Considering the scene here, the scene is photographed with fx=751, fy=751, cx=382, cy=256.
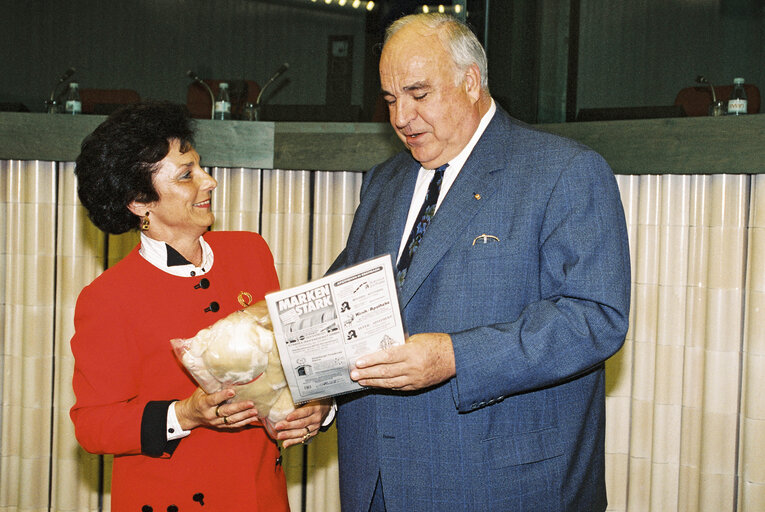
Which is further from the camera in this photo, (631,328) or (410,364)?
(631,328)

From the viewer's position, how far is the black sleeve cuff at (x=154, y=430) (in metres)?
1.76

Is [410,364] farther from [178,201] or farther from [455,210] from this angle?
[178,201]

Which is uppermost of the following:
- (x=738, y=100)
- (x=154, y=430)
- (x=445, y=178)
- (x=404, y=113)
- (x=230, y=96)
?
(x=230, y=96)

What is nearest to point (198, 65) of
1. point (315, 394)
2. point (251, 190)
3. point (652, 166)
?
point (251, 190)

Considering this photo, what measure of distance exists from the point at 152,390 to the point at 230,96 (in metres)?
3.00

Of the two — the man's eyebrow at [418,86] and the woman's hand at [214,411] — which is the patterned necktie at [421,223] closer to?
the man's eyebrow at [418,86]

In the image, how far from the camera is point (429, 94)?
178cm

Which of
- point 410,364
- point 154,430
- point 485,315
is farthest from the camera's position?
point 154,430

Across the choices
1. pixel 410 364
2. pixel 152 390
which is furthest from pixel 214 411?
pixel 410 364

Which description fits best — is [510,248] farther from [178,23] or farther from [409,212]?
[178,23]

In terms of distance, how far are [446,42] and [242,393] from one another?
94 cm

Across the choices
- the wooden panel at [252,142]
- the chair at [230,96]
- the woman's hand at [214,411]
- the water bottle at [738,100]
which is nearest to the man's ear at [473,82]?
the woman's hand at [214,411]

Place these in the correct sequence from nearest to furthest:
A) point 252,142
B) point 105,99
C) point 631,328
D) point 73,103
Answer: point 631,328 < point 252,142 < point 73,103 < point 105,99

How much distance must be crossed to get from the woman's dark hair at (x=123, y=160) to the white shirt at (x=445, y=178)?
66 centimetres
